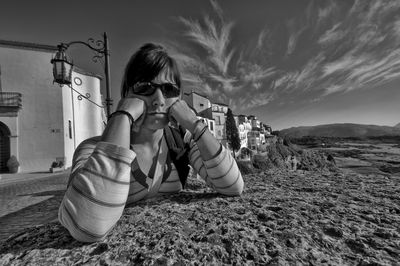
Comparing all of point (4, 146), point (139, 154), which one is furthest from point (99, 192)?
point (4, 146)

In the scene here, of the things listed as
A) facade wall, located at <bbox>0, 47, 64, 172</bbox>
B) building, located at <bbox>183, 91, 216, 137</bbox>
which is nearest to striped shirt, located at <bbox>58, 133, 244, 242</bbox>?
facade wall, located at <bbox>0, 47, 64, 172</bbox>

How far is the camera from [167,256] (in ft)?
2.16

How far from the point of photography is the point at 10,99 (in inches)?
496

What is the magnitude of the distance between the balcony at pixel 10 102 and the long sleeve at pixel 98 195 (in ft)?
56.2

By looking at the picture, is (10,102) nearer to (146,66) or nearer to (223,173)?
(146,66)

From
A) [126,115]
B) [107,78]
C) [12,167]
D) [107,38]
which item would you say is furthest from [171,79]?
[12,167]

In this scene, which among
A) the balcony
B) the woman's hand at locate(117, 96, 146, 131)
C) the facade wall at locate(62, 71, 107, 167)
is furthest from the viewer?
the facade wall at locate(62, 71, 107, 167)

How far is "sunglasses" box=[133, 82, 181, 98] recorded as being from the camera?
1.26 metres

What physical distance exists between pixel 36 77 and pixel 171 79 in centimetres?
1748

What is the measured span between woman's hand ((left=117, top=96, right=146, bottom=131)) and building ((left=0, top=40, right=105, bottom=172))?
1484cm

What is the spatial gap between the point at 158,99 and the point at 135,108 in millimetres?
169

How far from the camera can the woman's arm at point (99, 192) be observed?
81 cm

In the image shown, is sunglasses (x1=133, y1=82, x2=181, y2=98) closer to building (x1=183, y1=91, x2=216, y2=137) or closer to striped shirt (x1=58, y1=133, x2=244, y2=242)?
striped shirt (x1=58, y1=133, x2=244, y2=242)

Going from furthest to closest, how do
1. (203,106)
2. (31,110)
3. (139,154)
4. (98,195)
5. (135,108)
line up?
(203,106)
(31,110)
(139,154)
(135,108)
(98,195)
